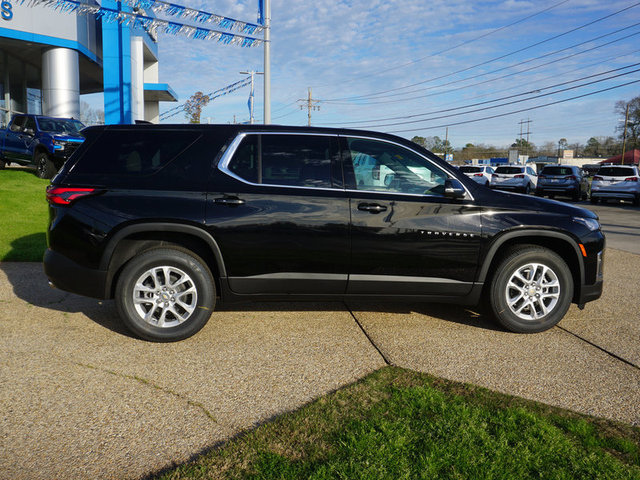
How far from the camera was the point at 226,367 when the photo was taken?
3.76 m

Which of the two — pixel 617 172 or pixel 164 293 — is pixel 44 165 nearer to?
pixel 164 293

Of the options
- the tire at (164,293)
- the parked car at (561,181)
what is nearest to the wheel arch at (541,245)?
the tire at (164,293)

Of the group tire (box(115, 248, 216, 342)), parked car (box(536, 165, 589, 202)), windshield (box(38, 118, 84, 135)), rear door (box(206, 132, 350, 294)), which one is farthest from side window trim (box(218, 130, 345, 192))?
parked car (box(536, 165, 589, 202))

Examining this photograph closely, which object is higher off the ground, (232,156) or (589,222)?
(232,156)

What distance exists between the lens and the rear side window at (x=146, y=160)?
416 centimetres

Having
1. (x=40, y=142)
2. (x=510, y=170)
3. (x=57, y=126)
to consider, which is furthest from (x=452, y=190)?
(x=510, y=170)

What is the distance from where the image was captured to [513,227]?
4.45 metres

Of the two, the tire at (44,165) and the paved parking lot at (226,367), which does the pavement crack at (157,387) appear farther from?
the tire at (44,165)

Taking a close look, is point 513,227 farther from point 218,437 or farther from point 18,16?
point 18,16

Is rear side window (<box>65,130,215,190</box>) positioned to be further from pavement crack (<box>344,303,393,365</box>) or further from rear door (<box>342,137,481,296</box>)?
pavement crack (<box>344,303,393,365</box>)

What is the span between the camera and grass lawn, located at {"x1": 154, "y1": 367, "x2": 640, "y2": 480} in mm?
2480

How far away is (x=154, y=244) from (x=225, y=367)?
122cm

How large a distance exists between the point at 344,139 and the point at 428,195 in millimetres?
875

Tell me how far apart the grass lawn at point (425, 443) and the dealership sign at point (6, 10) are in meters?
24.2
